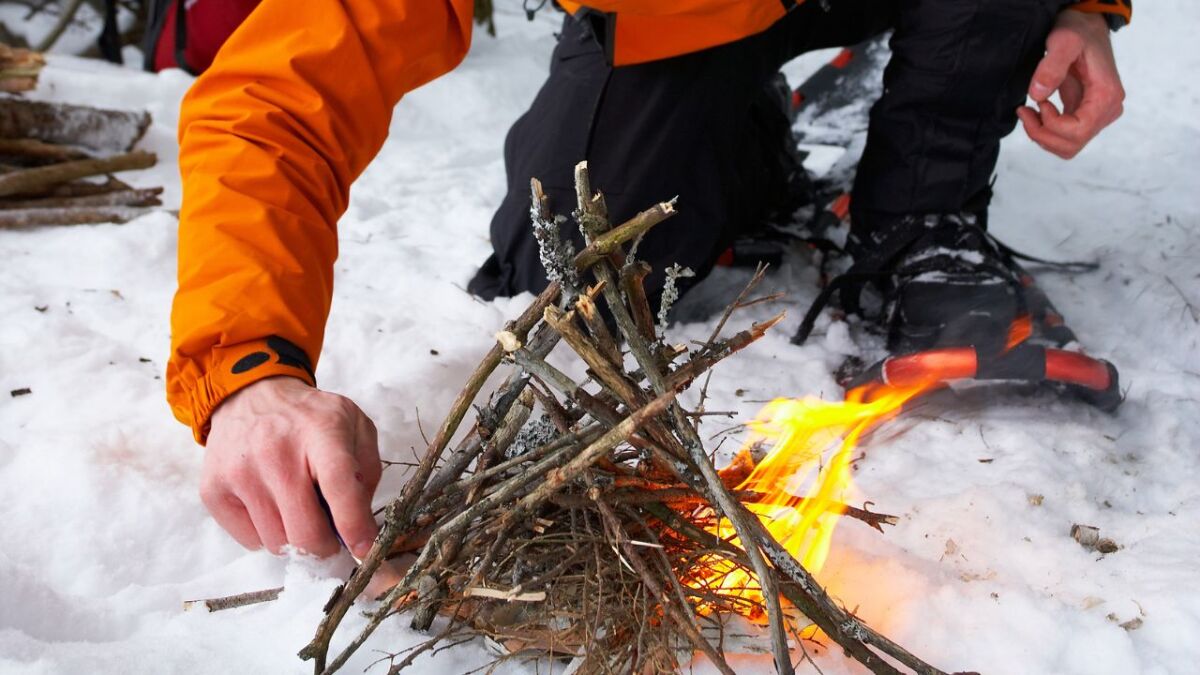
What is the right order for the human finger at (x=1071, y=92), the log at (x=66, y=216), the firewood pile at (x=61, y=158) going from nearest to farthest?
the human finger at (x=1071, y=92), the log at (x=66, y=216), the firewood pile at (x=61, y=158)

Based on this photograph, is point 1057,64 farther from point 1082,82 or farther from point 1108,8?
point 1108,8

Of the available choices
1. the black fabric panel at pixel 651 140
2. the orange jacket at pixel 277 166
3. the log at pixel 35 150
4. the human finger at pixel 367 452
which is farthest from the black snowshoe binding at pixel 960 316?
the log at pixel 35 150

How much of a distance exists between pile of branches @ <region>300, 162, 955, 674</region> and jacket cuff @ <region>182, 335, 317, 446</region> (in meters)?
0.37

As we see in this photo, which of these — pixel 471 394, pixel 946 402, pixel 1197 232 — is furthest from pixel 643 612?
pixel 1197 232

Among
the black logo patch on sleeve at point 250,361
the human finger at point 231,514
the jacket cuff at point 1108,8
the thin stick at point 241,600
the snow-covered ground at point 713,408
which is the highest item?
the jacket cuff at point 1108,8

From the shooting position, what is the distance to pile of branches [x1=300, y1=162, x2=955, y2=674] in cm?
106

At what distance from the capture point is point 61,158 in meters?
3.23

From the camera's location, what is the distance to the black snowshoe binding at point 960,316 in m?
2.03

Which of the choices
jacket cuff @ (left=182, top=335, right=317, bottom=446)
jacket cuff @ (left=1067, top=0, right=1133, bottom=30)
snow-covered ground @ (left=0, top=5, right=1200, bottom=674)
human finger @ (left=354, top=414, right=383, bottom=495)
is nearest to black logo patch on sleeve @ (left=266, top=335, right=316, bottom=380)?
jacket cuff @ (left=182, top=335, right=317, bottom=446)

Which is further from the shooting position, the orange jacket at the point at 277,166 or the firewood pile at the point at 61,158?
the firewood pile at the point at 61,158

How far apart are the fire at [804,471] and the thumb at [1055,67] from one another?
891mm

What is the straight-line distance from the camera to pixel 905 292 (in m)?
2.39

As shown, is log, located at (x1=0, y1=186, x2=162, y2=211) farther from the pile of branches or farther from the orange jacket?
the pile of branches

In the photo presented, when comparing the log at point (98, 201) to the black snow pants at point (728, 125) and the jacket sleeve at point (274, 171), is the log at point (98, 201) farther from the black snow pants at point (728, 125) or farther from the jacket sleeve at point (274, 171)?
the jacket sleeve at point (274, 171)
